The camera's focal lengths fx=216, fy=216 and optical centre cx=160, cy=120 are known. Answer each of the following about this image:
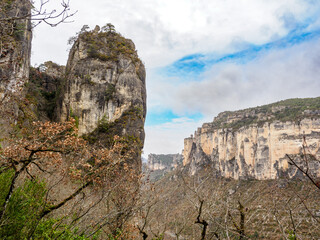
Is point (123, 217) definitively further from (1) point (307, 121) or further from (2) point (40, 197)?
(1) point (307, 121)

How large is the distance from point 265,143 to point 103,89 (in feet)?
174

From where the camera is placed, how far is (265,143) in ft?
207

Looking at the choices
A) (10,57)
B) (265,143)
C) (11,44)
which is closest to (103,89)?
(10,57)

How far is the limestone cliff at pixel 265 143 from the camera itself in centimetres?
5613

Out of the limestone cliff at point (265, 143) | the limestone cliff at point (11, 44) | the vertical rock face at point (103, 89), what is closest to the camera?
the limestone cliff at point (11, 44)

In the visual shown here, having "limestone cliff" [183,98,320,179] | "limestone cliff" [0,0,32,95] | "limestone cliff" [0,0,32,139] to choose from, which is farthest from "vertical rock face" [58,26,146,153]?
"limestone cliff" [183,98,320,179]

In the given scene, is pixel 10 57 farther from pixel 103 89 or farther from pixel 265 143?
pixel 265 143

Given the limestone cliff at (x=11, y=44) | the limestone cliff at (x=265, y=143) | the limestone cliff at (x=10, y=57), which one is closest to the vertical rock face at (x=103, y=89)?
the limestone cliff at (x=11, y=44)

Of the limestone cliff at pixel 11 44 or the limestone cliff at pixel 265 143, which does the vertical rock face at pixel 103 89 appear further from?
the limestone cliff at pixel 265 143

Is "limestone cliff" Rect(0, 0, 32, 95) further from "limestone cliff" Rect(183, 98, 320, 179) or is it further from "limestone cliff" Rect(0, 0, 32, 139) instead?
"limestone cliff" Rect(183, 98, 320, 179)

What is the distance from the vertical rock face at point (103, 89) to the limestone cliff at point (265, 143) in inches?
949

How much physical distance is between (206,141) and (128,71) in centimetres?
6652

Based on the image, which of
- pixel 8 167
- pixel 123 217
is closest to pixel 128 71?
pixel 123 217

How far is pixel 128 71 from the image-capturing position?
95.6 feet
